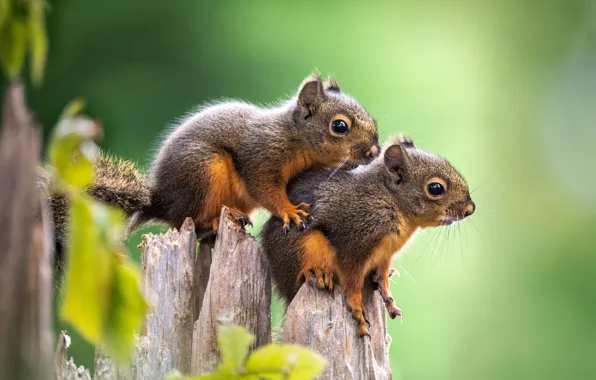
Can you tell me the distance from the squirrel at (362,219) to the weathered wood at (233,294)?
11 centimetres

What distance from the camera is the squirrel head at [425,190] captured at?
78.7 inches

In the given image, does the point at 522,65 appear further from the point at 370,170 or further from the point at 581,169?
the point at 370,170

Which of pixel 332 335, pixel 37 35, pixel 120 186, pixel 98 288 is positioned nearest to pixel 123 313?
pixel 98 288

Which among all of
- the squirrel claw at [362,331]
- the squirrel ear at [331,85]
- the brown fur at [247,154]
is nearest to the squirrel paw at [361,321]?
the squirrel claw at [362,331]

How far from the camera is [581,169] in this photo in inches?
185

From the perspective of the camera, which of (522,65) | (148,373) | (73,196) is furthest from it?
(522,65)

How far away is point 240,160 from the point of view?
2.14 m

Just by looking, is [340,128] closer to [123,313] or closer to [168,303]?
[168,303]

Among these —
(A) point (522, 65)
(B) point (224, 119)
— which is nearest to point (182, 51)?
(B) point (224, 119)

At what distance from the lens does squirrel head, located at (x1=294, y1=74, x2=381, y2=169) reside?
84.4 inches

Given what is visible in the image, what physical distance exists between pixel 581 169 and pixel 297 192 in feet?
10.3

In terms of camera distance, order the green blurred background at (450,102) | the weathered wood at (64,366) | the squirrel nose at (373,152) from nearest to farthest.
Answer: the weathered wood at (64,366)
the squirrel nose at (373,152)
the green blurred background at (450,102)

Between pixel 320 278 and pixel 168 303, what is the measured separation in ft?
1.15

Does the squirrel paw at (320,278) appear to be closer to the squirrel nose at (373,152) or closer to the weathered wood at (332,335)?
the weathered wood at (332,335)
